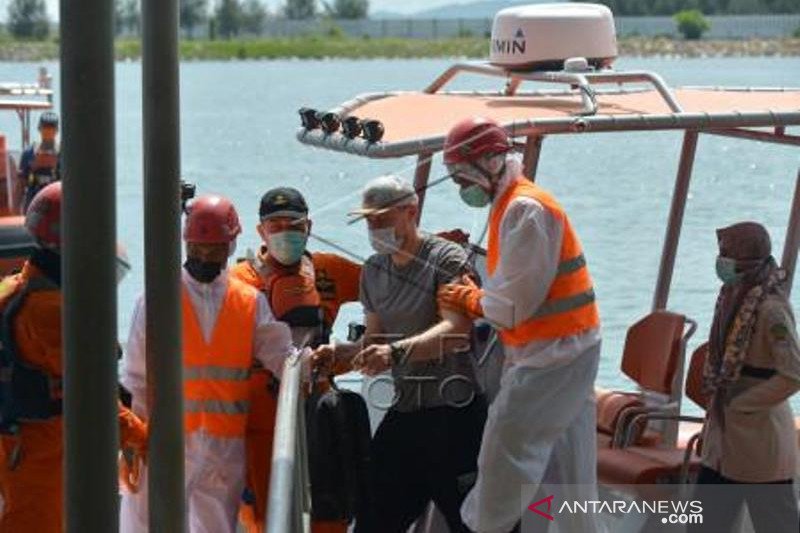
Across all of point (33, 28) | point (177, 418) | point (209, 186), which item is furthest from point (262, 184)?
point (33, 28)

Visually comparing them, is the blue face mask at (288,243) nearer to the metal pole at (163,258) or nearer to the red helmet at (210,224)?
the red helmet at (210,224)

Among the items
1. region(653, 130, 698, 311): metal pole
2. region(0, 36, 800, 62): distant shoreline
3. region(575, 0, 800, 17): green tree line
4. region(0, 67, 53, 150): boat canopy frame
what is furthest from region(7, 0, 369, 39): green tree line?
region(653, 130, 698, 311): metal pole

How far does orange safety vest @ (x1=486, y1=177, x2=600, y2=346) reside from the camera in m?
6.13

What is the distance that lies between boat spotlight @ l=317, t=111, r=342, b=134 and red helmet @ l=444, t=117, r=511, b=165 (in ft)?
3.54

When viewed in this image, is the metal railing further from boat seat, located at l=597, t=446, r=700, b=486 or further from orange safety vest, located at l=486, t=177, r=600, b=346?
boat seat, located at l=597, t=446, r=700, b=486

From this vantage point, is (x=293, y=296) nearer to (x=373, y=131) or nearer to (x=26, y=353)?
(x=373, y=131)

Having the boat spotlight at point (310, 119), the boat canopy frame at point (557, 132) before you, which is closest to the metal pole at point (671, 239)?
the boat canopy frame at point (557, 132)

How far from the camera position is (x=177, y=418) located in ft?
17.5

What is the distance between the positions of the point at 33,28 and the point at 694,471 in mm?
54859

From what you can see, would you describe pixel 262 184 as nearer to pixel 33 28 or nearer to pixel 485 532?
pixel 485 532

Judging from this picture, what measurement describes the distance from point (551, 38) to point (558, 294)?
1.80m

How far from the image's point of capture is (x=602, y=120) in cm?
680

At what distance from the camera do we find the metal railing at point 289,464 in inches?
171

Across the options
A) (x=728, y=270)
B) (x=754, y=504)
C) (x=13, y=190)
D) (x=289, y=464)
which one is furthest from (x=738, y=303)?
(x=13, y=190)
